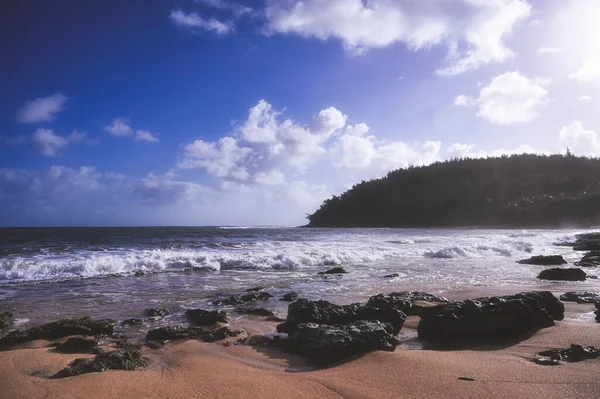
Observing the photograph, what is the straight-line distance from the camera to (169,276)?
13930mm

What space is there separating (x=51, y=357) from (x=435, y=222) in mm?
65848

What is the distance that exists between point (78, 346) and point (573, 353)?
6346 millimetres

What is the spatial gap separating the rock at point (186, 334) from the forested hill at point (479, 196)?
57405 mm

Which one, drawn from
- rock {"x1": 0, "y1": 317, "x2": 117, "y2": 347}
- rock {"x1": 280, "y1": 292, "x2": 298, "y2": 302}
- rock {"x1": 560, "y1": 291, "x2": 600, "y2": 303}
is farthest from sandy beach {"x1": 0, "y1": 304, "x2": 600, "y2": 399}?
rock {"x1": 280, "y1": 292, "x2": 298, "y2": 302}

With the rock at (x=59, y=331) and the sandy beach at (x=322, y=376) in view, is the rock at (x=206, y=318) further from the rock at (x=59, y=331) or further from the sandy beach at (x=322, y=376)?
the sandy beach at (x=322, y=376)

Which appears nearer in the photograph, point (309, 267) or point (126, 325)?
point (126, 325)

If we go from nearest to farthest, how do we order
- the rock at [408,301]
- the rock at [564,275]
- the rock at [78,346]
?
the rock at [78,346], the rock at [408,301], the rock at [564,275]

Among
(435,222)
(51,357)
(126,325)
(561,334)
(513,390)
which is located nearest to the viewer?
(513,390)

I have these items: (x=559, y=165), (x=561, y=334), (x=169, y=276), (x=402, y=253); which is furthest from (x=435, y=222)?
(x=561, y=334)

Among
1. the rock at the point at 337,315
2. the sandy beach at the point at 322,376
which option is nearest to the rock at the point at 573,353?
the sandy beach at the point at 322,376

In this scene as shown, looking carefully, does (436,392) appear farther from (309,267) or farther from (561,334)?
(309,267)

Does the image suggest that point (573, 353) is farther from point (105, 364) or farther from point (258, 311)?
point (105, 364)

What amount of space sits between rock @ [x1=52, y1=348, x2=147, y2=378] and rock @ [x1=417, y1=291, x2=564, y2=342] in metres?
3.91

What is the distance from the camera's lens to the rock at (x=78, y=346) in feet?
16.6
